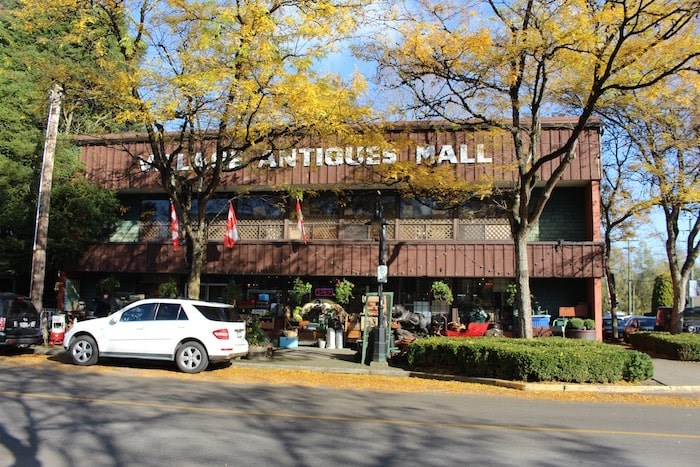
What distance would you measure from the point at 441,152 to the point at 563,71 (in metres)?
6.68

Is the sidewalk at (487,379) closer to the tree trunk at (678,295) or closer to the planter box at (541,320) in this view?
the tree trunk at (678,295)

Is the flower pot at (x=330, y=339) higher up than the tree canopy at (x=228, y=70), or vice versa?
the tree canopy at (x=228, y=70)

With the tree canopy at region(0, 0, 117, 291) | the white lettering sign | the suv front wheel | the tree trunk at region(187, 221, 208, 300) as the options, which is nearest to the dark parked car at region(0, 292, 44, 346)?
the suv front wheel

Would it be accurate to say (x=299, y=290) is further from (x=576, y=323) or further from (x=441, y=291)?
(x=576, y=323)

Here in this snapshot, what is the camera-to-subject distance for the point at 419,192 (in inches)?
727

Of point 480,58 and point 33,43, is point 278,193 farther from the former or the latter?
point 33,43

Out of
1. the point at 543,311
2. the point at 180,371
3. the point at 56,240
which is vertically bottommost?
the point at 180,371

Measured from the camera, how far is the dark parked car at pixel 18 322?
620 inches

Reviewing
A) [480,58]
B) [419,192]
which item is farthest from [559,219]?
[480,58]

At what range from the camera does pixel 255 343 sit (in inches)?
675

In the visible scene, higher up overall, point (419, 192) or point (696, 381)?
point (419, 192)

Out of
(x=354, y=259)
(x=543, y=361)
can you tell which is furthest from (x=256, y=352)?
(x=543, y=361)

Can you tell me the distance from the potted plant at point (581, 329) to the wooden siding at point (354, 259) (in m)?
1.60

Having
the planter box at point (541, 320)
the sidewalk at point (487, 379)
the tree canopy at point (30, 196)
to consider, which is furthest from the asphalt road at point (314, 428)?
the tree canopy at point (30, 196)
